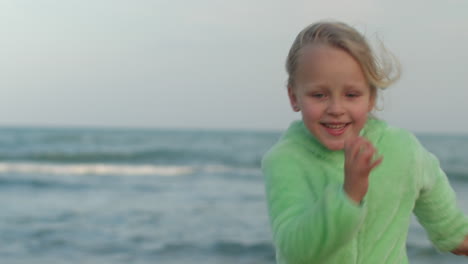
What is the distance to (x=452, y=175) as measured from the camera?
1590 centimetres

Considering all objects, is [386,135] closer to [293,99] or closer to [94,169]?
[293,99]

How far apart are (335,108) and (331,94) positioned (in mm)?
49

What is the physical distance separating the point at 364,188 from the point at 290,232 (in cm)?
26

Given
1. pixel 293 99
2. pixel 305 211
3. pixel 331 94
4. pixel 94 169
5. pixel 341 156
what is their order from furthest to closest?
pixel 94 169 < pixel 293 99 < pixel 341 156 < pixel 331 94 < pixel 305 211

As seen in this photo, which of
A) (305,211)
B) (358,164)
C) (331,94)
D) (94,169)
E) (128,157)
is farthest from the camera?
(128,157)

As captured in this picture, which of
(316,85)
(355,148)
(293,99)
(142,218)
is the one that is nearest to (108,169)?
(142,218)

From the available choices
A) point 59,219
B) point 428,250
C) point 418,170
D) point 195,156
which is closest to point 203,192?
point 59,219

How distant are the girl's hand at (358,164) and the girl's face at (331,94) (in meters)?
0.32

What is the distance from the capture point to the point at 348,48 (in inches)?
75.2

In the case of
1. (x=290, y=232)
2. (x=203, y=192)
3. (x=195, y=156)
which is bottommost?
(x=195, y=156)

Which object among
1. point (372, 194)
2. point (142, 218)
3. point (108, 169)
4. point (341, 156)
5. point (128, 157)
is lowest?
point (128, 157)

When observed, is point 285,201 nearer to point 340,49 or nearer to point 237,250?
point 340,49

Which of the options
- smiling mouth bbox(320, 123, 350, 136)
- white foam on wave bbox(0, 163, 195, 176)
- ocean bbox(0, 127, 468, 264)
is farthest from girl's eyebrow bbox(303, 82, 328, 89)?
white foam on wave bbox(0, 163, 195, 176)

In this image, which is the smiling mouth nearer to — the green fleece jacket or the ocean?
the green fleece jacket
